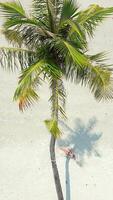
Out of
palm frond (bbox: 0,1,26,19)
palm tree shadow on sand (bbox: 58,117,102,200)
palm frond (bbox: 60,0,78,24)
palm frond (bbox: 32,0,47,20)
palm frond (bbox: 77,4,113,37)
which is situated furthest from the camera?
palm tree shadow on sand (bbox: 58,117,102,200)

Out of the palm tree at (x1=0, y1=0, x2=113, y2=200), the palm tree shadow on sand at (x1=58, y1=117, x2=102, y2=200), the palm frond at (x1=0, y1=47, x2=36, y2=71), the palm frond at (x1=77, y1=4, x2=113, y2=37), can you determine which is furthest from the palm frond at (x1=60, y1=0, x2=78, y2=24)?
the palm tree shadow on sand at (x1=58, y1=117, x2=102, y2=200)

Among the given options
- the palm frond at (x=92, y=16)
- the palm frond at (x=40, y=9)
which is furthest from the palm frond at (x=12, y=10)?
the palm frond at (x=92, y=16)

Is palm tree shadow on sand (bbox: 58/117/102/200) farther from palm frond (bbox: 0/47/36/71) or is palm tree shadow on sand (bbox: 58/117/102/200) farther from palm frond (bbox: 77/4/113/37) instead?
palm frond (bbox: 77/4/113/37)

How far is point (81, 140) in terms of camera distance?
2097 cm

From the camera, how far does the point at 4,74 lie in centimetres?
2303

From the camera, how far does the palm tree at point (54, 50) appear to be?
553 inches

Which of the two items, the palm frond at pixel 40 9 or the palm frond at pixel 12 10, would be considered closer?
the palm frond at pixel 12 10

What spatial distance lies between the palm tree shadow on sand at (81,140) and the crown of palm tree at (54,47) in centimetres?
605

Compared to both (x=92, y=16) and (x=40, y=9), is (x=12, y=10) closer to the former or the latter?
(x=40, y=9)

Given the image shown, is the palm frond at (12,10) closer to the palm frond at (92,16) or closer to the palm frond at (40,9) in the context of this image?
the palm frond at (40,9)

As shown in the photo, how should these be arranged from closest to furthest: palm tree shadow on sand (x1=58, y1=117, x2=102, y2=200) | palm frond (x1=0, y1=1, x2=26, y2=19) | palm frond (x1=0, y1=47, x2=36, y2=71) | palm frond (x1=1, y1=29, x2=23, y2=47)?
1. palm frond (x1=0, y1=1, x2=26, y2=19)
2. palm frond (x1=0, y1=47, x2=36, y2=71)
3. palm frond (x1=1, y1=29, x2=23, y2=47)
4. palm tree shadow on sand (x1=58, y1=117, x2=102, y2=200)

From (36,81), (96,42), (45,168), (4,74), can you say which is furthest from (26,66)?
(96,42)

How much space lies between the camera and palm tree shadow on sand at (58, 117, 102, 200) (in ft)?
67.5

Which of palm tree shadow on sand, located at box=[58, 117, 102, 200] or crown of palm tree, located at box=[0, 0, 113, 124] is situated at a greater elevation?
crown of palm tree, located at box=[0, 0, 113, 124]
